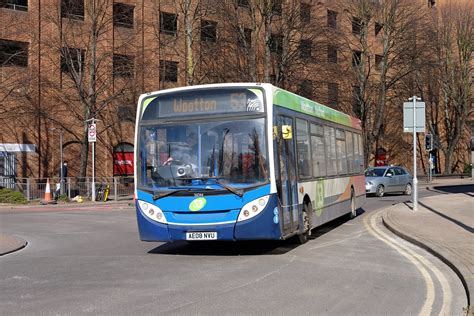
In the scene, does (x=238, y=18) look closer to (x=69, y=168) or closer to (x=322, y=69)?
(x=322, y=69)

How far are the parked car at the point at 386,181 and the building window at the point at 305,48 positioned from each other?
8.65 metres

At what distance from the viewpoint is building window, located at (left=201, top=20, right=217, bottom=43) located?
34.1m

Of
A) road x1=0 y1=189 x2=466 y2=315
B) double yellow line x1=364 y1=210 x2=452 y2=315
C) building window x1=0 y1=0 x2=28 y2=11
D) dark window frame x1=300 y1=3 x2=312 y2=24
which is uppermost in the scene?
building window x1=0 y1=0 x2=28 y2=11

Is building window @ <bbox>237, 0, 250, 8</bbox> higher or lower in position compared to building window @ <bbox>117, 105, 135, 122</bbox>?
higher

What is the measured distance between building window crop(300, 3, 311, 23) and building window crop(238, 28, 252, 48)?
332 cm

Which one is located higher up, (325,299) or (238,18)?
(238,18)

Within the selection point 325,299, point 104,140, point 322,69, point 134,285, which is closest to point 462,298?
point 325,299

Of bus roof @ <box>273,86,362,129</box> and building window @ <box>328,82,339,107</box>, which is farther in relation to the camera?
building window @ <box>328,82,339,107</box>

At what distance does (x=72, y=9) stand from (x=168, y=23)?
282 inches

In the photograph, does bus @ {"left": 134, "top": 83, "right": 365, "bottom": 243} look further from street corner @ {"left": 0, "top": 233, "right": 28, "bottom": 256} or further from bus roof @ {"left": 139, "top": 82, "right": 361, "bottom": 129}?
street corner @ {"left": 0, "top": 233, "right": 28, "bottom": 256}

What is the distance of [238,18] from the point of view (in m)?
31.9

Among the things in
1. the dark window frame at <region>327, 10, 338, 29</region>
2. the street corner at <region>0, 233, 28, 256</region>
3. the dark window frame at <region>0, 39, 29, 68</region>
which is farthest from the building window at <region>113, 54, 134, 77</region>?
the street corner at <region>0, 233, 28, 256</region>

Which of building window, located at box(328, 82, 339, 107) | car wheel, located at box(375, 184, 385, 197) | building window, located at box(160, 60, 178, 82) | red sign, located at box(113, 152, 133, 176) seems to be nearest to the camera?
car wheel, located at box(375, 184, 385, 197)

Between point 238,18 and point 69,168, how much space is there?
14.6 m
